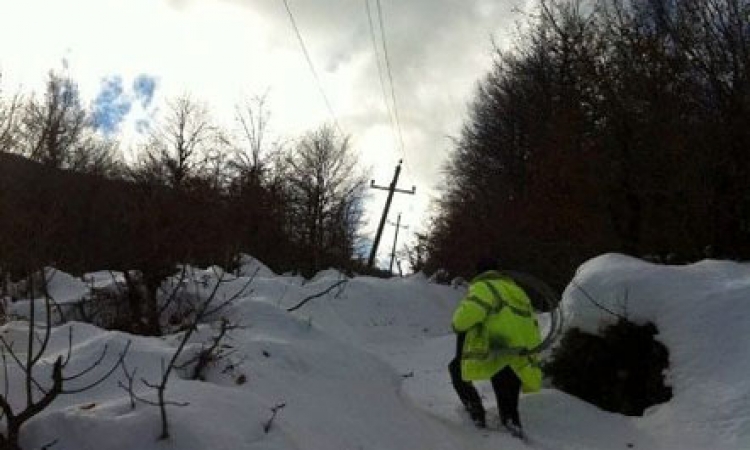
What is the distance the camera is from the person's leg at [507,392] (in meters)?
7.68

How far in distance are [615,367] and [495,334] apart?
2084mm

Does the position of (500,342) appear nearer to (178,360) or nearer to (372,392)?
(372,392)

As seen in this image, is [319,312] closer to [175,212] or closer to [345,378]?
[175,212]

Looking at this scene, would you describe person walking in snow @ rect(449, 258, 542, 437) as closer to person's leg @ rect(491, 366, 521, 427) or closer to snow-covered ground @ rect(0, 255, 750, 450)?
person's leg @ rect(491, 366, 521, 427)

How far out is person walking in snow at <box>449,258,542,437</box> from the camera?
7598 mm

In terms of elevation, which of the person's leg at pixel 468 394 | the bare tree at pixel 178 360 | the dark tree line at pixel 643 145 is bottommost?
the person's leg at pixel 468 394

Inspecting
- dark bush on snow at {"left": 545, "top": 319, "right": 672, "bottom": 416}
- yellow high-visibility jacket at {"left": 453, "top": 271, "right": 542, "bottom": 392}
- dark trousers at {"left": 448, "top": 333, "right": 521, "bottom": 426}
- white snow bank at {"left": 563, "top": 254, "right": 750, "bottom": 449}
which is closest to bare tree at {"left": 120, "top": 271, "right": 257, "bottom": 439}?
yellow high-visibility jacket at {"left": 453, "top": 271, "right": 542, "bottom": 392}

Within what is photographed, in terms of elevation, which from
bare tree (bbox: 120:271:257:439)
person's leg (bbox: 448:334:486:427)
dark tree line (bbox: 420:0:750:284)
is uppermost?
dark tree line (bbox: 420:0:750:284)

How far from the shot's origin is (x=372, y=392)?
744 cm

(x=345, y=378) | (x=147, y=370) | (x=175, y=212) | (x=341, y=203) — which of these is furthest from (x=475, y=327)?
(x=341, y=203)

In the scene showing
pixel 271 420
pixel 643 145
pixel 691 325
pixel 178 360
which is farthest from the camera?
pixel 643 145

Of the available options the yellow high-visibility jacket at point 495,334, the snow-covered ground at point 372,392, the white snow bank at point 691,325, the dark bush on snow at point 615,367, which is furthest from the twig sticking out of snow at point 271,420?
the dark bush on snow at point 615,367

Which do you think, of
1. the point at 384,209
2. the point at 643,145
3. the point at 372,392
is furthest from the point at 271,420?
the point at 384,209

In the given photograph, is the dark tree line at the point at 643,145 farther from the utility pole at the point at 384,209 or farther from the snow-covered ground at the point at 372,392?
the utility pole at the point at 384,209
